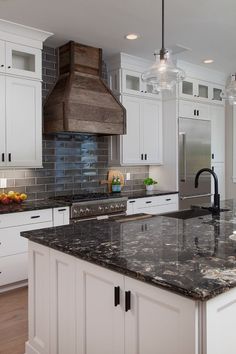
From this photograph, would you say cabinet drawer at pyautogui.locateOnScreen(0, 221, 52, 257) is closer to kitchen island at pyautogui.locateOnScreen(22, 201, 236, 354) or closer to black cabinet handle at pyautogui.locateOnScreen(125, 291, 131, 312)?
kitchen island at pyautogui.locateOnScreen(22, 201, 236, 354)

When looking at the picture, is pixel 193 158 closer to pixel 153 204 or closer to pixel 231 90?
pixel 153 204

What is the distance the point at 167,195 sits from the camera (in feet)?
16.6

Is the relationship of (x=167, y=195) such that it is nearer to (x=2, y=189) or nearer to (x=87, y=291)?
(x=2, y=189)

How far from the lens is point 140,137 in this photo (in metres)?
5.09

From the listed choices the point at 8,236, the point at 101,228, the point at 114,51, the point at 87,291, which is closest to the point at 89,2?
the point at 114,51

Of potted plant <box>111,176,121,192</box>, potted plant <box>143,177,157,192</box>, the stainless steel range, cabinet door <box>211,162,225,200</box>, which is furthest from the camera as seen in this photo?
cabinet door <box>211,162,225,200</box>

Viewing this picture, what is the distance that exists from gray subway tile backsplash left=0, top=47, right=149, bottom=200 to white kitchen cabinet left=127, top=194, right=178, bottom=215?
647 millimetres

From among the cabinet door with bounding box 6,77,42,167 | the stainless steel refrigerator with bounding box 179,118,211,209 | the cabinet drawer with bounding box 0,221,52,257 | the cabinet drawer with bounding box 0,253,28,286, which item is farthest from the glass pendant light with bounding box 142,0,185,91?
the stainless steel refrigerator with bounding box 179,118,211,209

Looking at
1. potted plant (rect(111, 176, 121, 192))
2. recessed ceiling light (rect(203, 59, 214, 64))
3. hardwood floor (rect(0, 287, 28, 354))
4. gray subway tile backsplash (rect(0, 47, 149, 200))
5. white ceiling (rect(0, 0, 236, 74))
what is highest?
recessed ceiling light (rect(203, 59, 214, 64))

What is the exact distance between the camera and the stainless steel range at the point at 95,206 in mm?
3950

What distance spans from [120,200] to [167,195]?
38.4 inches

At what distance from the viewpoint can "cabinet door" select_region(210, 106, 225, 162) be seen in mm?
5859

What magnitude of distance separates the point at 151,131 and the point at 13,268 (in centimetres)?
289

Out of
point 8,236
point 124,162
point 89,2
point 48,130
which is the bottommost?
point 8,236
